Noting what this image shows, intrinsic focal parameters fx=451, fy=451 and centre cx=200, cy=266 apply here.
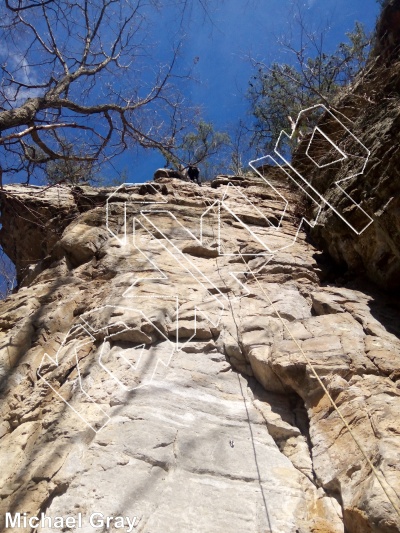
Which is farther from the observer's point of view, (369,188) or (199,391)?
(369,188)

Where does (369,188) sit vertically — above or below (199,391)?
above

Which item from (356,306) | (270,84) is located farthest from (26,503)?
(270,84)

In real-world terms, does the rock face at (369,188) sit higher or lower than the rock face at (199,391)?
higher

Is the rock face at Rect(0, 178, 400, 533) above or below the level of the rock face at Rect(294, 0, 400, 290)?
below

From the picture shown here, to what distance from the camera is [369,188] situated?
4.48 meters

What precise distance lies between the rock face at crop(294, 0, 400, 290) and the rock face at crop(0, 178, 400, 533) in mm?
328

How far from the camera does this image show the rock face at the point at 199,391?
2.49 metres

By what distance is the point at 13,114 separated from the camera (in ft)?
14.9

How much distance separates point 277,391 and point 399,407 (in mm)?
870

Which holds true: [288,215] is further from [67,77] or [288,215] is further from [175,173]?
[67,77]

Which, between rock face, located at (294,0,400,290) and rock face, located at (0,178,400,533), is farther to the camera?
rock face, located at (294,0,400,290)

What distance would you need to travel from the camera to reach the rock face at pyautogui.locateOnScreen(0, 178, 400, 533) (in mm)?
2492

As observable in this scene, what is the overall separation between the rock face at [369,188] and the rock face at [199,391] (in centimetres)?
33

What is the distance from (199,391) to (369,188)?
2.66 metres
